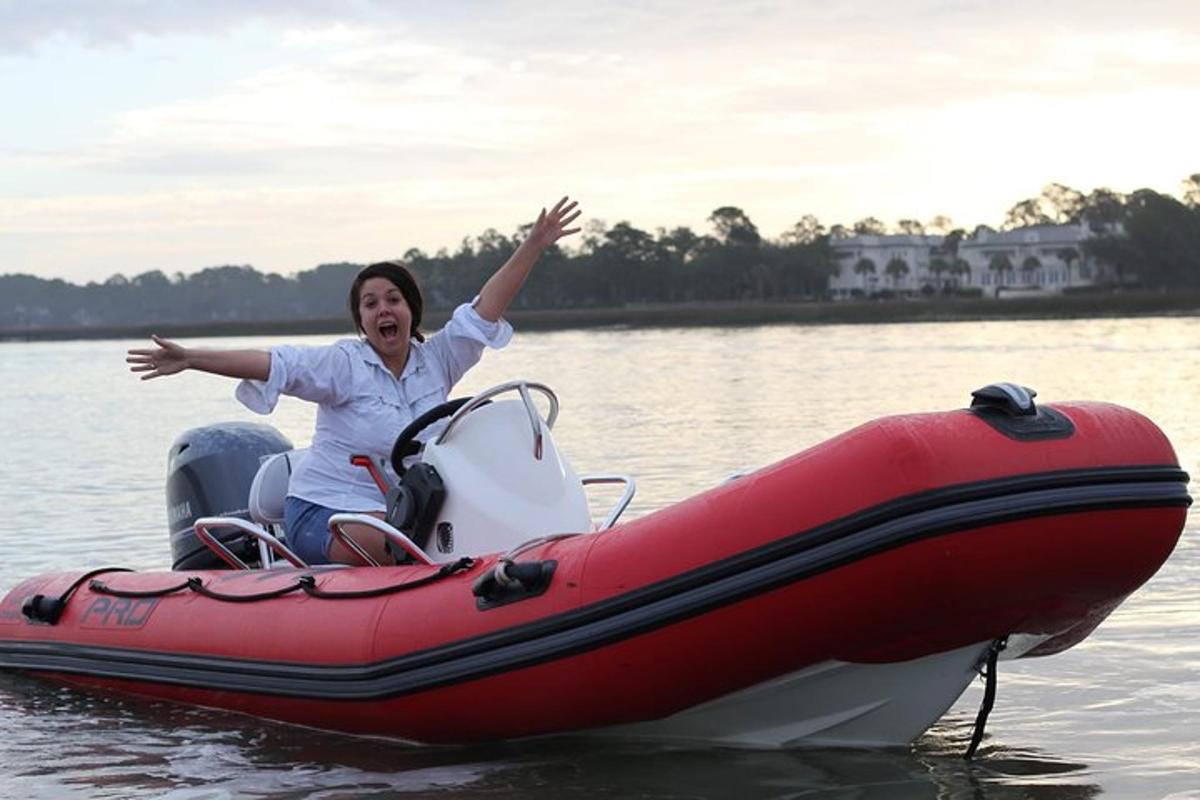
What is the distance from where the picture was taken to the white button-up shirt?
635cm

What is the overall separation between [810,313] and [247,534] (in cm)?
10360

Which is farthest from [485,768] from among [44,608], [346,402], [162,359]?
[44,608]

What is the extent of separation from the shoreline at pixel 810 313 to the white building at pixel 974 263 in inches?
884

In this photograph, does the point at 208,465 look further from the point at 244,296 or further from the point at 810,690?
the point at 244,296

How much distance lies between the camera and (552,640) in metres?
5.36

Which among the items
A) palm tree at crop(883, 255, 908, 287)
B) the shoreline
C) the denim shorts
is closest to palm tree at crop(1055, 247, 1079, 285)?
palm tree at crop(883, 255, 908, 287)

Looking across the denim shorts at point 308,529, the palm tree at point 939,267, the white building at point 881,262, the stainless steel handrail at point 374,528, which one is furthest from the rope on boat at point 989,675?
the palm tree at point 939,267

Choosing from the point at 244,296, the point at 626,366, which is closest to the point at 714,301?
the point at 244,296

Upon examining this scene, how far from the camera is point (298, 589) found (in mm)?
6184

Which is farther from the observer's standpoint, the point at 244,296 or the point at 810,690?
the point at 244,296

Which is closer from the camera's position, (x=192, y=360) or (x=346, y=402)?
(x=192, y=360)

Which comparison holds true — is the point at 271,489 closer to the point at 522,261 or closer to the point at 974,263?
the point at 522,261

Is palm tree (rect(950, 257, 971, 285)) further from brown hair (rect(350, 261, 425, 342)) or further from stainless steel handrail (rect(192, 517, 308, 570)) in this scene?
brown hair (rect(350, 261, 425, 342))

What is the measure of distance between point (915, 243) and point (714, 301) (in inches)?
1452
